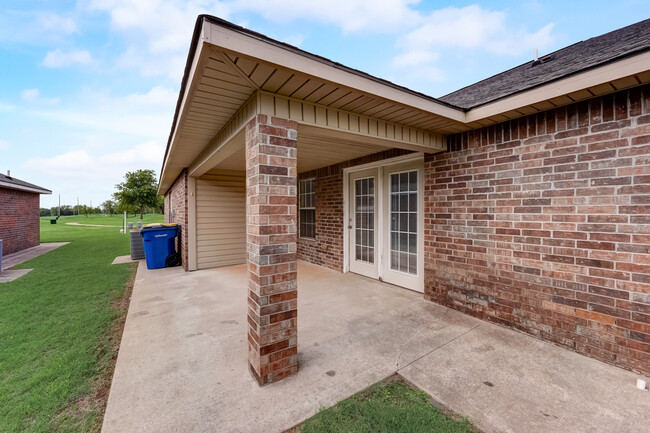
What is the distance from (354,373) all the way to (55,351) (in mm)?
2893

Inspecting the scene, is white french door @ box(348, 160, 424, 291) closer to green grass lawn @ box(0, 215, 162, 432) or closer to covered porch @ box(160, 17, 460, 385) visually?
covered porch @ box(160, 17, 460, 385)

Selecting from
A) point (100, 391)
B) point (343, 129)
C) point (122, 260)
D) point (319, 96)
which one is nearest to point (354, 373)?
point (100, 391)

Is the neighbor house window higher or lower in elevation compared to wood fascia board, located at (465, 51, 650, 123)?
lower

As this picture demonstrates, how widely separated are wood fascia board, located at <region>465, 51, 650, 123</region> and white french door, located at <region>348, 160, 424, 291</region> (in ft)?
4.83

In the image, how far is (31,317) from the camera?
3.32 metres

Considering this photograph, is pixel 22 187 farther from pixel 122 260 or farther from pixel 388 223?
pixel 388 223

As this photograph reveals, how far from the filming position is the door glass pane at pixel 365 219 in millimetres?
5094

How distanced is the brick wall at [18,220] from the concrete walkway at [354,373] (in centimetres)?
918

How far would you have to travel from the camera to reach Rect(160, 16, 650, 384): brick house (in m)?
2.03

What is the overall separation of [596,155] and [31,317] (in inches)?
262

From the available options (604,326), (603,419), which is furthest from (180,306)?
(604,326)

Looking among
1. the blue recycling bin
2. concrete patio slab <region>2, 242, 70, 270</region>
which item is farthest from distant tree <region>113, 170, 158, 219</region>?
the blue recycling bin

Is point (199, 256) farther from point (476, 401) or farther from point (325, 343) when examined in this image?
point (476, 401)

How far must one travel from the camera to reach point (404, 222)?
4.49 m
